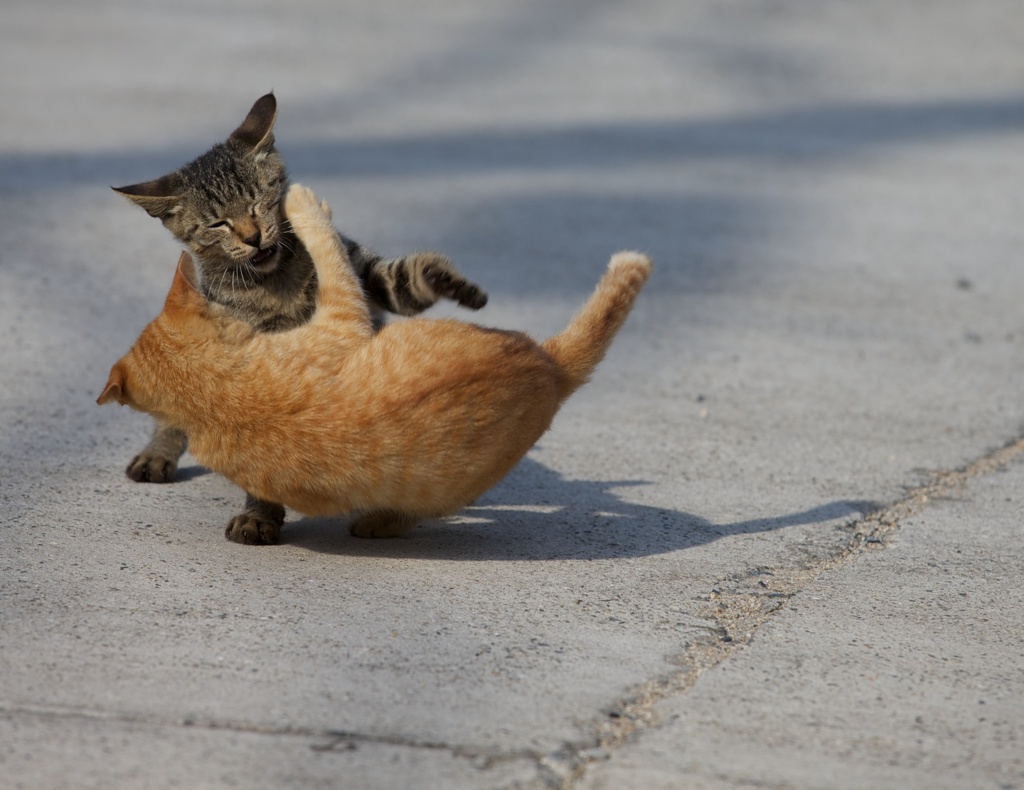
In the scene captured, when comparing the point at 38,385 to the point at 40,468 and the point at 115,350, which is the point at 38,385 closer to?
the point at 115,350

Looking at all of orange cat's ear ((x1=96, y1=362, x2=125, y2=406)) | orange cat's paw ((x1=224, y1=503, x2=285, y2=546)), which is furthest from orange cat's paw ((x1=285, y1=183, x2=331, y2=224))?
orange cat's paw ((x1=224, y1=503, x2=285, y2=546))

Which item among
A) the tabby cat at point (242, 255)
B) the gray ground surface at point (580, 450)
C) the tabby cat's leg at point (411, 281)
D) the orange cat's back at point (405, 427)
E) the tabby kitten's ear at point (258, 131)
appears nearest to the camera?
the gray ground surface at point (580, 450)

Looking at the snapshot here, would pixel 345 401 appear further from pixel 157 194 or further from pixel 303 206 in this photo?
pixel 157 194

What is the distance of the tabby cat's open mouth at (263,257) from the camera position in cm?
382

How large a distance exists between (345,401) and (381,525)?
1.76 feet

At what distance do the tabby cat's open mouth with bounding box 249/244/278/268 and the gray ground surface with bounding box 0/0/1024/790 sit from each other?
71 cm

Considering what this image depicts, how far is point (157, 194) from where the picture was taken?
3.85m

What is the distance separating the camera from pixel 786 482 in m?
4.02

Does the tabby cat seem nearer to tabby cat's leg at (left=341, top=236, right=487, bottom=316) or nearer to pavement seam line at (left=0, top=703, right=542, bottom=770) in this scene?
tabby cat's leg at (left=341, top=236, right=487, bottom=316)

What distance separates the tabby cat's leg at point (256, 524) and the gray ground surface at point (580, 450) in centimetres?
5

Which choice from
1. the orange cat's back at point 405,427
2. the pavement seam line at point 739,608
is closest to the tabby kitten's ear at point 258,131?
the orange cat's back at point 405,427

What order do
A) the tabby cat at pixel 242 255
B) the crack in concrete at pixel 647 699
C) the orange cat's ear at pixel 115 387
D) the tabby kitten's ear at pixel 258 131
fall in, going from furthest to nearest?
the tabby kitten's ear at pixel 258 131
the tabby cat at pixel 242 255
the orange cat's ear at pixel 115 387
the crack in concrete at pixel 647 699

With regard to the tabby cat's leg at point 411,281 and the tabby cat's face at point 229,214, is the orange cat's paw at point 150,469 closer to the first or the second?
the tabby cat's face at point 229,214

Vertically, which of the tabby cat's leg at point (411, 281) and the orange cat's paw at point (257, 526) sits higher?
the tabby cat's leg at point (411, 281)
